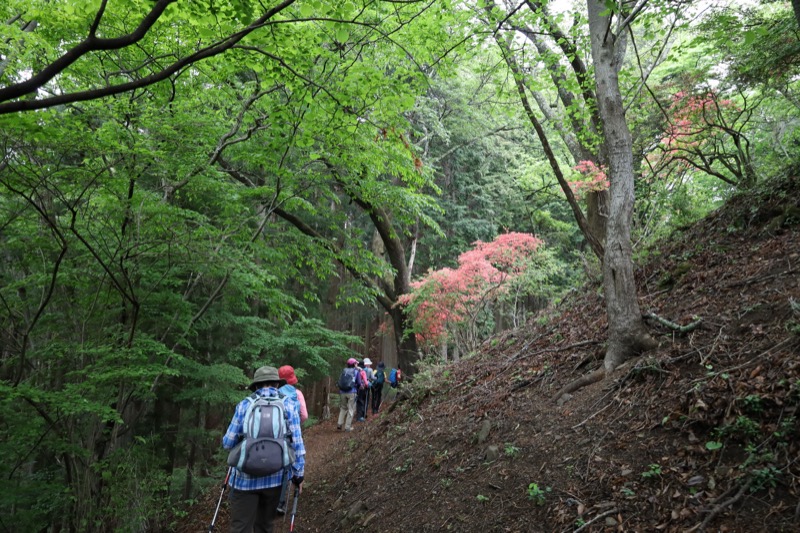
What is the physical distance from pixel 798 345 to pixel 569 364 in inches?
92.2

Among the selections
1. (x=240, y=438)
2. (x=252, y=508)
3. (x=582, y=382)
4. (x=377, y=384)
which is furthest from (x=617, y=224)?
(x=377, y=384)

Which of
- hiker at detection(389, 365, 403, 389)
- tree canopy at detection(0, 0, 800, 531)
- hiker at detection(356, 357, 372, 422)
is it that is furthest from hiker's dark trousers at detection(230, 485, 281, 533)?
hiker at detection(389, 365, 403, 389)

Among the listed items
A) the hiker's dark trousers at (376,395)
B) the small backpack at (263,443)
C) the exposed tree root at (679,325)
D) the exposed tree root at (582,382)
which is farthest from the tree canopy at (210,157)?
the hiker's dark trousers at (376,395)

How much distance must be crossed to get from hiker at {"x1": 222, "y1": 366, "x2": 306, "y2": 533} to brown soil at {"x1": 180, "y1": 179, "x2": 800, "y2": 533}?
1052 mm

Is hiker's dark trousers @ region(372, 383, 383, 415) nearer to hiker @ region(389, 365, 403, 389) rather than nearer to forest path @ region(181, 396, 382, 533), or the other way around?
hiker @ region(389, 365, 403, 389)

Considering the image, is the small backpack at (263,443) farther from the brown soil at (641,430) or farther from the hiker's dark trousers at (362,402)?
the hiker's dark trousers at (362,402)

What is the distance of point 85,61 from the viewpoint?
5.97 metres

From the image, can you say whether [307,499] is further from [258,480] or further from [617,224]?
[617,224]

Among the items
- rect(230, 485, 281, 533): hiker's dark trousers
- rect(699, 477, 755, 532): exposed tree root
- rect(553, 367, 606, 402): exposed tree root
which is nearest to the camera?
rect(699, 477, 755, 532): exposed tree root

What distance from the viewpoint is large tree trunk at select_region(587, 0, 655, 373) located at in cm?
438

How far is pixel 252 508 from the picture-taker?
3660 millimetres

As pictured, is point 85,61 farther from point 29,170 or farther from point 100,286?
point 100,286

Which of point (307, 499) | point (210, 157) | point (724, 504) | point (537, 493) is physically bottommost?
point (307, 499)

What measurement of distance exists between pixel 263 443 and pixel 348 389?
26.3 ft
